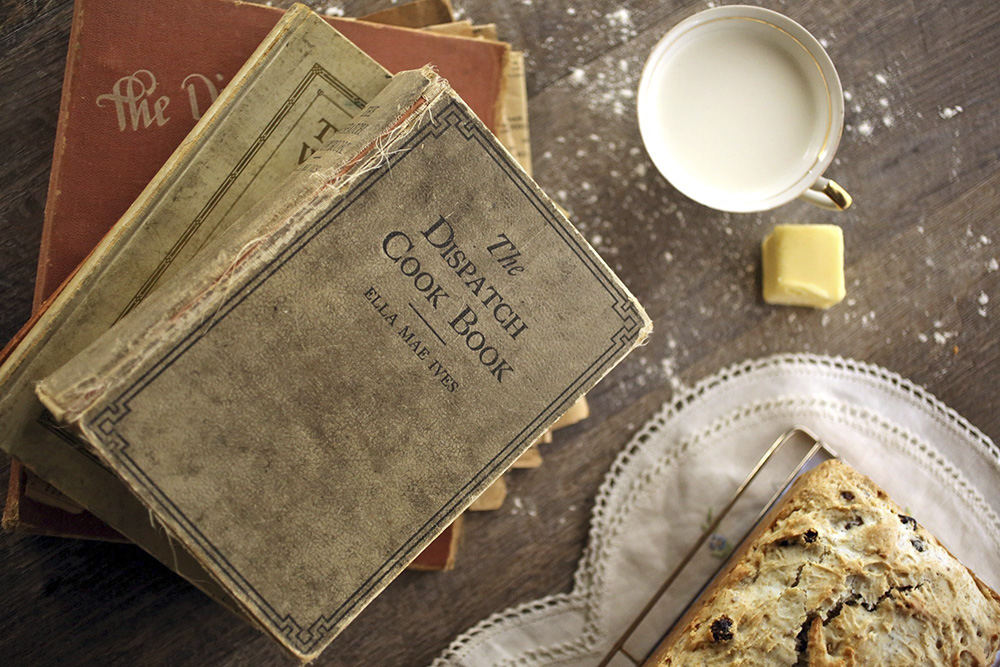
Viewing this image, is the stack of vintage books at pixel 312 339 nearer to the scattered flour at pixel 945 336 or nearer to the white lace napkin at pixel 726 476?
the white lace napkin at pixel 726 476

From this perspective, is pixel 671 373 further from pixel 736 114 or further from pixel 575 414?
pixel 736 114

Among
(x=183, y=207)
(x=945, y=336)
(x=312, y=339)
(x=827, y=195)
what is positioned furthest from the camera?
(x=945, y=336)

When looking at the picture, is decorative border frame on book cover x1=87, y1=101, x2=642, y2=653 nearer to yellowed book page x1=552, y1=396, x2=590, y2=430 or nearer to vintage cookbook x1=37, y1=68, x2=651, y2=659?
vintage cookbook x1=37, y1=68, x2=651, y2=659

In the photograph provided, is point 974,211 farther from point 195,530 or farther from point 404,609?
point 195,530

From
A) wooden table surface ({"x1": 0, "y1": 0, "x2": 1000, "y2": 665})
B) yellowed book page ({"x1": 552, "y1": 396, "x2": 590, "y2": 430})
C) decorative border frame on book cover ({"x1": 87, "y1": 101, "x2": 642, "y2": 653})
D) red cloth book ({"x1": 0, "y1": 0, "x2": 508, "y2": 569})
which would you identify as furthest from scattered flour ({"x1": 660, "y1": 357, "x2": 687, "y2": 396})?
red cloth book ({"x1": 0, "y1": 0, "x2": 508, "y2": 569})

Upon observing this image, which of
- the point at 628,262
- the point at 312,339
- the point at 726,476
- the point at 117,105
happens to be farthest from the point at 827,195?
the point at 117,105

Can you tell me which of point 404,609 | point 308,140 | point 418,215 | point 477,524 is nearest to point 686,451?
point 477,524

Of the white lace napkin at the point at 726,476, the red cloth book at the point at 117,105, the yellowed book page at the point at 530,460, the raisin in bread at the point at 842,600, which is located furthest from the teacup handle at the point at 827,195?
the red cloth book at the point at 117,105
